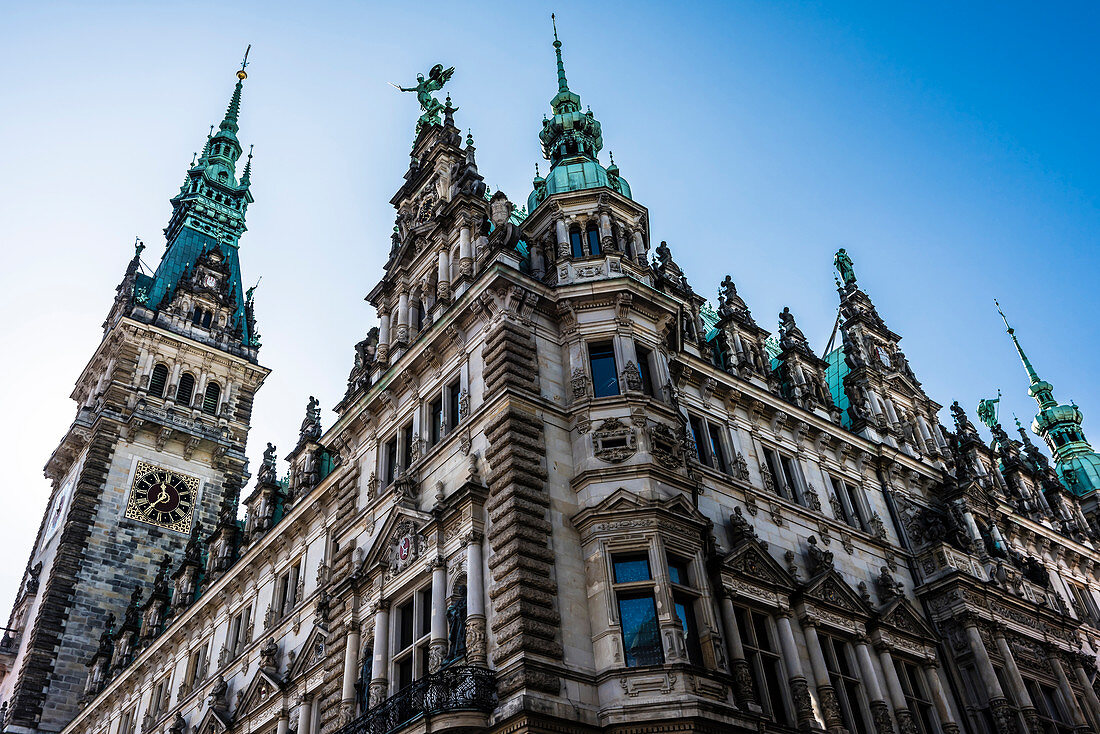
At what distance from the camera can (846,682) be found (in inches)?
1040

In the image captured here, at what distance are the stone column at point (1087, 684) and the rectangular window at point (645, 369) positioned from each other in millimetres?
18964

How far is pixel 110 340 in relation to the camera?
62312 mm

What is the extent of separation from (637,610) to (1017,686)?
15048mm

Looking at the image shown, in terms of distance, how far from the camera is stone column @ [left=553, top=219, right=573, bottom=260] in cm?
2941

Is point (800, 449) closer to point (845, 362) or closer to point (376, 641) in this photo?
point (845, 362)

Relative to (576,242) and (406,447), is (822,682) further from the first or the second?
(576,242)

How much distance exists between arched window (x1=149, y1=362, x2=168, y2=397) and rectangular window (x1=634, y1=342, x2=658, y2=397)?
42.3 metres

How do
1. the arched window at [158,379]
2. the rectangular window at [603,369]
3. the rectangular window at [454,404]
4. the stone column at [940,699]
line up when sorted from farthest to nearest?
the arched window at [158,379]
the stone column at [940,699]
the rectangular window at [454,404]
the rectangular window at [603,369]

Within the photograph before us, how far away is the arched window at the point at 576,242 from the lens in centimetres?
3005

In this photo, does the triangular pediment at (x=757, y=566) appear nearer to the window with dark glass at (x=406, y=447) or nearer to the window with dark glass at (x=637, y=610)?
the window with dark glass at (x=637, y=610)

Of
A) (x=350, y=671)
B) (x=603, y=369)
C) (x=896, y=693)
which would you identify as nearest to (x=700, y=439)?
(x=603, y=369)

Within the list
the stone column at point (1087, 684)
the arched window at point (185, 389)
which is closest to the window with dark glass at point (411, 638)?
the stone column at point (1087, 684)

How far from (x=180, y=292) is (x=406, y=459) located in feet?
148

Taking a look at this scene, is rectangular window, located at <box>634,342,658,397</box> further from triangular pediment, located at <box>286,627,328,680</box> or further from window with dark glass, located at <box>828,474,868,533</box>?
triangular pediment, located at <box>286,627,328,680</box>
